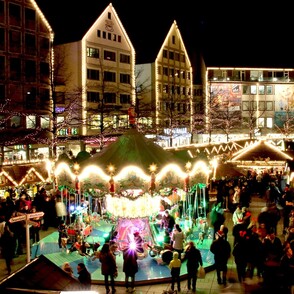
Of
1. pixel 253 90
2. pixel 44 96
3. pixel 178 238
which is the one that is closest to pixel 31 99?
pixel 44 96

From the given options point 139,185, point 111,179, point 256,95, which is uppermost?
point 256,95

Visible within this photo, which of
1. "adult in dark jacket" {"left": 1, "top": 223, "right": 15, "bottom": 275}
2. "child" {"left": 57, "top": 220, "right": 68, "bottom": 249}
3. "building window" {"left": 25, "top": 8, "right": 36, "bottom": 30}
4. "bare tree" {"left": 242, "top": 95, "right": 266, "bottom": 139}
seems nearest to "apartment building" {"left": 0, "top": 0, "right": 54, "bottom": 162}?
"building window" {"left": 25, "top": 8, "right": 36, "bottom": 30}

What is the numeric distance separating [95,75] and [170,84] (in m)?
12.2

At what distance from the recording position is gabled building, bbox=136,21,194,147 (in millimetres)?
49781

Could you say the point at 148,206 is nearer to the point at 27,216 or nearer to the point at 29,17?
the point at 27,216

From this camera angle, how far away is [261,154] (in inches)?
974

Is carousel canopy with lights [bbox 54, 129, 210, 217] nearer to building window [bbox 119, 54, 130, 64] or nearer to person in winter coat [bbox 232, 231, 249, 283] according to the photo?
person in winter coat [bbox 232, 231, 249, 283]

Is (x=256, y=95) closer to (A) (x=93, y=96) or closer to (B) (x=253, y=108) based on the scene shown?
(B) (x=253, y=108)

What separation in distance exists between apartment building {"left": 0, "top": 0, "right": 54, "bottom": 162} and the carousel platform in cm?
2070

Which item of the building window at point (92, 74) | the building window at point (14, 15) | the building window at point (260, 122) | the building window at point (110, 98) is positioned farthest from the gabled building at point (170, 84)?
the building window at point (14, 15)

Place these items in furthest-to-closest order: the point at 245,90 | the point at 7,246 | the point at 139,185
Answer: the point at 245,90 → the point at 139,185 → the point at 7,246

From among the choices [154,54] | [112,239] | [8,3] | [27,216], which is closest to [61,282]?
[27,216]

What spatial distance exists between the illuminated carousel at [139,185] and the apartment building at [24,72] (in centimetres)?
2176

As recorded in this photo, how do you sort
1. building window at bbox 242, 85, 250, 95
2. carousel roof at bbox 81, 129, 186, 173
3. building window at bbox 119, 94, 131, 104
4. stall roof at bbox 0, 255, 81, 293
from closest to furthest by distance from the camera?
stall roof at bbox 0, 255, 81, 293, carousel roof at bbox 81, 129, 186, 173, building window at bbox 119, 94, 131, 104, building window at bbox 242, 85, 250, 95
